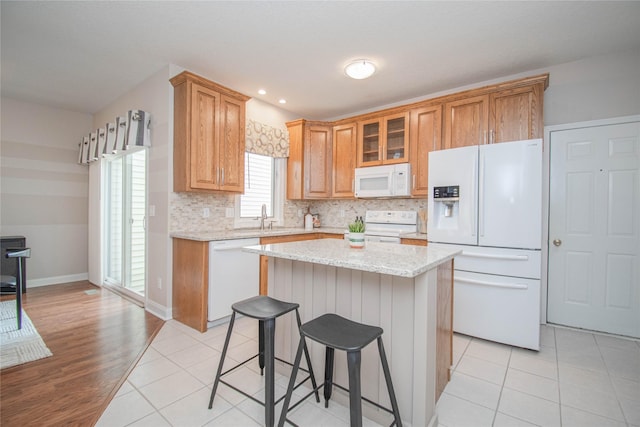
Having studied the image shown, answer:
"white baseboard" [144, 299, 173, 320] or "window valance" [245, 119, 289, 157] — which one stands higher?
"window valance" [245, 119, 289, 157]

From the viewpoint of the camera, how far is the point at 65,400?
1.78m

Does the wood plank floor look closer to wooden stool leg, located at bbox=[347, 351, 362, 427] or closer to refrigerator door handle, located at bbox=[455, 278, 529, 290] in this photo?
wooden stool leg, located at bbox=[347, 351, 362, 427]

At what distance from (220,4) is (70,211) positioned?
4193 mm

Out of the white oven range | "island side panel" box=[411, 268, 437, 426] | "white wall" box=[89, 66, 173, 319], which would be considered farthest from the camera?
the white oven range

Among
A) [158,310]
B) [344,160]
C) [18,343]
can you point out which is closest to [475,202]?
[344,160]

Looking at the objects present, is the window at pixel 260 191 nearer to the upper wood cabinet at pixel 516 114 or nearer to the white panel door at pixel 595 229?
the upper wood cabinet at pixel 516 114

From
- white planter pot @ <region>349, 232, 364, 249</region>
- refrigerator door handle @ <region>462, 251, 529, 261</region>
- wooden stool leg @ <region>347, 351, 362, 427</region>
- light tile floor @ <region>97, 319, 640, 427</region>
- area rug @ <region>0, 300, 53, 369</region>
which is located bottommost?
light tile floor @ <region>97, 319, 640, 427</region>

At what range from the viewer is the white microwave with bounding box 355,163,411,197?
364 centimetres

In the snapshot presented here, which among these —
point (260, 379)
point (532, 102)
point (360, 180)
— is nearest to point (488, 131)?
point (532, 102)

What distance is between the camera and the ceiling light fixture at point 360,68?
2979 millimetres

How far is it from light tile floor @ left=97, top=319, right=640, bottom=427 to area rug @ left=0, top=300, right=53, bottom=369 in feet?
2.76

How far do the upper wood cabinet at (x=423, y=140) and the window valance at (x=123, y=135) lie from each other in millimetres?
3065

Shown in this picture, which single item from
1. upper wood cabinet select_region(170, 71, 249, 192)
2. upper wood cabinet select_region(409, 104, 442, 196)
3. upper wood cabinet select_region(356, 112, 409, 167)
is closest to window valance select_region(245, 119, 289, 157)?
upper wood cabinet select_region(170, 71, 249, 192)

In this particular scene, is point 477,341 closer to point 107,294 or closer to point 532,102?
point 532,102
